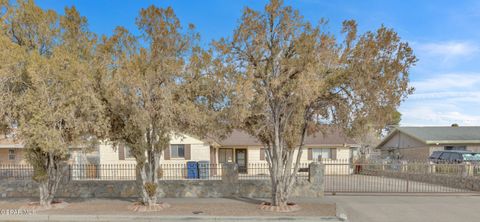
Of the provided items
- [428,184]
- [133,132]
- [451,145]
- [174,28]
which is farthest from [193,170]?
[451,145]

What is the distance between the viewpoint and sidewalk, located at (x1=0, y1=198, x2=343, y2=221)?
9281 mm

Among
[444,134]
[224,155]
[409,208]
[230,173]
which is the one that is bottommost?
[409,208]

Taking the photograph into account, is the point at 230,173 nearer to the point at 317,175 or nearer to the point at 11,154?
the point at 317,175

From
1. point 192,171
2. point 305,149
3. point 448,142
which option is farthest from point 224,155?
point 448,142

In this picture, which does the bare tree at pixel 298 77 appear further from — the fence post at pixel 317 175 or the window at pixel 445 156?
the window at pixel 445 156

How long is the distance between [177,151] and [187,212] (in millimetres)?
11796

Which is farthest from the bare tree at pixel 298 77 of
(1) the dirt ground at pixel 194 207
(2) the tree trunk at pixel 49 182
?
(2) the tree trunk at pixel 49 182

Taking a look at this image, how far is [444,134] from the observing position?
85.6ft

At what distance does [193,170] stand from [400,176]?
12042 mm

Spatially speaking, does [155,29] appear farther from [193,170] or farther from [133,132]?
[193,170]

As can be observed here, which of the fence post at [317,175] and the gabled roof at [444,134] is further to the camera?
the gabled roof at [444,134]

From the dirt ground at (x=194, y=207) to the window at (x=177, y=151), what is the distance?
9.18 meters

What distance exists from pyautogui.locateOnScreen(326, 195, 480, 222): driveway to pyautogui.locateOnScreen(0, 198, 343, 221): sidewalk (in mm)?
793

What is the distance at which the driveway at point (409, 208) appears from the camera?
9328mm
